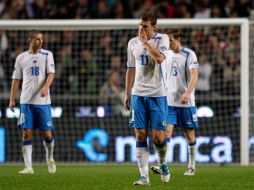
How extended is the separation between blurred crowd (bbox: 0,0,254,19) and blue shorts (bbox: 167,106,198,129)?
7544 millimetres

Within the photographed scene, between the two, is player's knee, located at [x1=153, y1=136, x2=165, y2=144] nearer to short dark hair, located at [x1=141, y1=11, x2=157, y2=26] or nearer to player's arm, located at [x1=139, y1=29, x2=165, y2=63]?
player's arm, located at [x1=139, y1=29, x2=165, y2=63]

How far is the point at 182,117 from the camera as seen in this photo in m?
15.6

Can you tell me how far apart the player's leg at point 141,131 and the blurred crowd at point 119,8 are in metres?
10.6

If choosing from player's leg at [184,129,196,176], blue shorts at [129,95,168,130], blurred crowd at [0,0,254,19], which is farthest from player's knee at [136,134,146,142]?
blurred crowd at [0,0,254,19]

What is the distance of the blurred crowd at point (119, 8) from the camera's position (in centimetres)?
2312

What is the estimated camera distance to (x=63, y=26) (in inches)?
792

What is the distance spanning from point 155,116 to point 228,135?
289 inches

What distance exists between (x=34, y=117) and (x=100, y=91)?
4.72 m

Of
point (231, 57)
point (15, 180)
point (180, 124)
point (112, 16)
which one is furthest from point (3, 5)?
point (15, 180)

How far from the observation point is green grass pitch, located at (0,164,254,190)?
12.2m

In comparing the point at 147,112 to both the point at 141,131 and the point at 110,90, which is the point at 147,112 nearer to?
the point at 141,131

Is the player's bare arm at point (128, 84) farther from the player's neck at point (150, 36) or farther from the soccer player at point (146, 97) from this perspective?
the player's neck at point (150, 36)

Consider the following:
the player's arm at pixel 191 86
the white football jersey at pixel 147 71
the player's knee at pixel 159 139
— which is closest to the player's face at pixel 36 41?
the player's arm at pixel 191 86

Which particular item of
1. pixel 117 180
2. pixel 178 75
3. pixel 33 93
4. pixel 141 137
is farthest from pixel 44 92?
pixel 141 137
